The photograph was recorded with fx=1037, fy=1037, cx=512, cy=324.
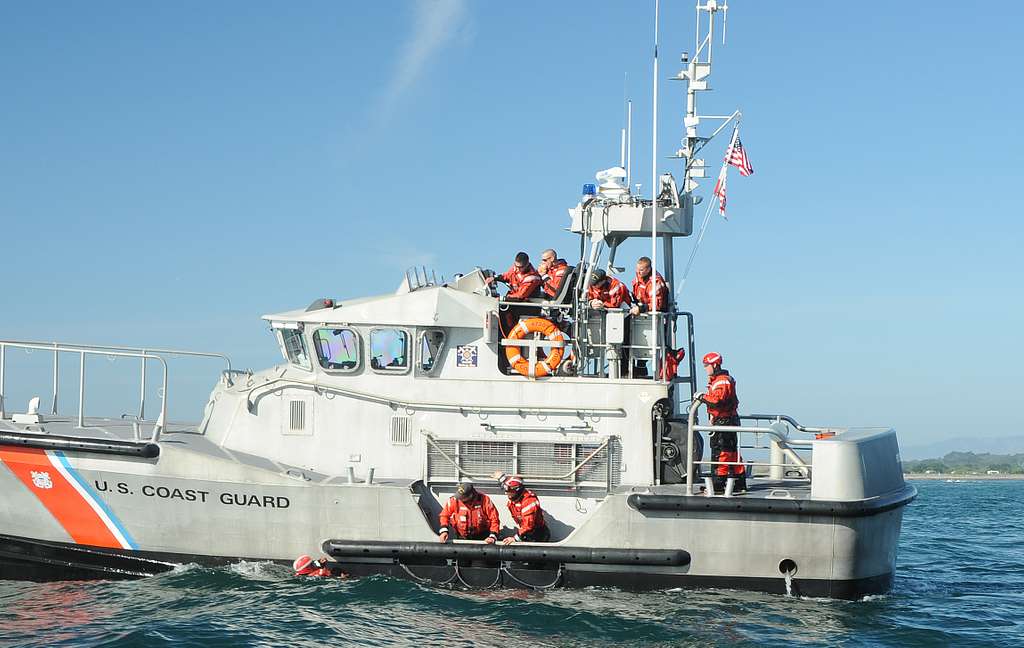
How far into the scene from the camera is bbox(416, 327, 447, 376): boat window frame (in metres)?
10.6

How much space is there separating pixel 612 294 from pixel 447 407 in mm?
2069

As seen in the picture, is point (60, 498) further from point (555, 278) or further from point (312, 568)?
point (555, 278)

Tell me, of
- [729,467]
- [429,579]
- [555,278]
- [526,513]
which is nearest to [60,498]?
[429,579]

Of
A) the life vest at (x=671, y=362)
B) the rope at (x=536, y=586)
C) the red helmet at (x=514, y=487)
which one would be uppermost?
the life vest at (x=671, y=362)

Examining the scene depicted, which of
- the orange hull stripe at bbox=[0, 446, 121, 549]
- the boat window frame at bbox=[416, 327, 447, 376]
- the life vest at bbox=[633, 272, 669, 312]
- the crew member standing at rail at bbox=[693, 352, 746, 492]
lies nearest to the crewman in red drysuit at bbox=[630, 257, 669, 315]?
the life vest at bbox=[633, 272, 669, 312]

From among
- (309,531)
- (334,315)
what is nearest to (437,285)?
(334,315)

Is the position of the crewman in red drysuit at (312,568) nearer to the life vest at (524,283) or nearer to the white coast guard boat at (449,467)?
the white coast guard boat at (449,467)

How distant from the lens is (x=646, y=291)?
426 inches

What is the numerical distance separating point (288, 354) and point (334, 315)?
0.71 meters

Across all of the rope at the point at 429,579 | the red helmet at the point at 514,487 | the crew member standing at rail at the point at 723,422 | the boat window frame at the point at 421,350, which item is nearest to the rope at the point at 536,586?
the rope at the point at 429,579

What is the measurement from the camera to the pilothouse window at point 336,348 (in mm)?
10695

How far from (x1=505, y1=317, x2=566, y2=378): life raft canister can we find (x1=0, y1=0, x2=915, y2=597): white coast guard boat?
4 centimetres

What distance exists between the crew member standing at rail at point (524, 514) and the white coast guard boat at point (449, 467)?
0.61 feet

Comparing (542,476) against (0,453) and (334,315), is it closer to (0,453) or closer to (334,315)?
(334,315)
